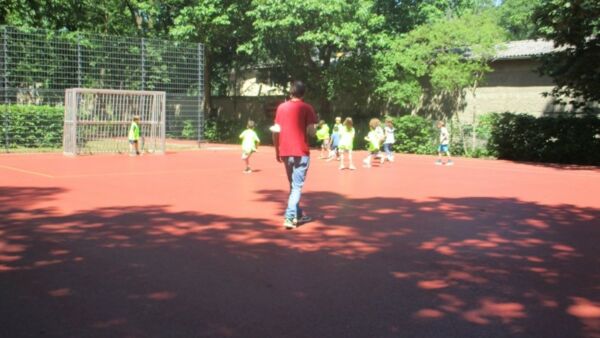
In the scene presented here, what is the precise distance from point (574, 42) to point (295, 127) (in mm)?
15193

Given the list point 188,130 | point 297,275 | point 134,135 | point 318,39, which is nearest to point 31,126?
point 134,135

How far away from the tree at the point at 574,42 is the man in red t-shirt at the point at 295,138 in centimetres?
1407

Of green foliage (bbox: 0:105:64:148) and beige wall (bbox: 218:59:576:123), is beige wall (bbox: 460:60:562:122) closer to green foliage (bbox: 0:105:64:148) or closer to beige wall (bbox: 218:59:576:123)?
beige wall (bbox: 218:59:576:123)

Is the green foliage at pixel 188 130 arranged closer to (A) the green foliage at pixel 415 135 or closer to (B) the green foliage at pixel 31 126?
(B) the green foliage at pixel 31 126

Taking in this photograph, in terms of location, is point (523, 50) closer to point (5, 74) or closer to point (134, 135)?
point (134, 135)

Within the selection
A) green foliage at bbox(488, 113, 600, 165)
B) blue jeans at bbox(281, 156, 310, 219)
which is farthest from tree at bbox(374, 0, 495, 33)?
blue jeans at bbox(281, 156, 310, 219)

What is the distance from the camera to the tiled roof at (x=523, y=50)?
26.1m

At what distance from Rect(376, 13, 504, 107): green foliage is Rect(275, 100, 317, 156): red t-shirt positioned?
A: 18616mm

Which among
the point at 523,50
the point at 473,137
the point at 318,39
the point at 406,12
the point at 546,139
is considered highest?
the point at 406,12

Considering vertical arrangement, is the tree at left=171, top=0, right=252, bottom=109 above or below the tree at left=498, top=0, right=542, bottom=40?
below

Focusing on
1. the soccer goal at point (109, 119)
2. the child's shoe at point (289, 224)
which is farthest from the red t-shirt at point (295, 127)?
the soccer goal at point (109, 119)

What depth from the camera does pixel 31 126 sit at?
72.0 feet

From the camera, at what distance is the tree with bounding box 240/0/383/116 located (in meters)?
24.9

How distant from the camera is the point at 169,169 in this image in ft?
51.2
